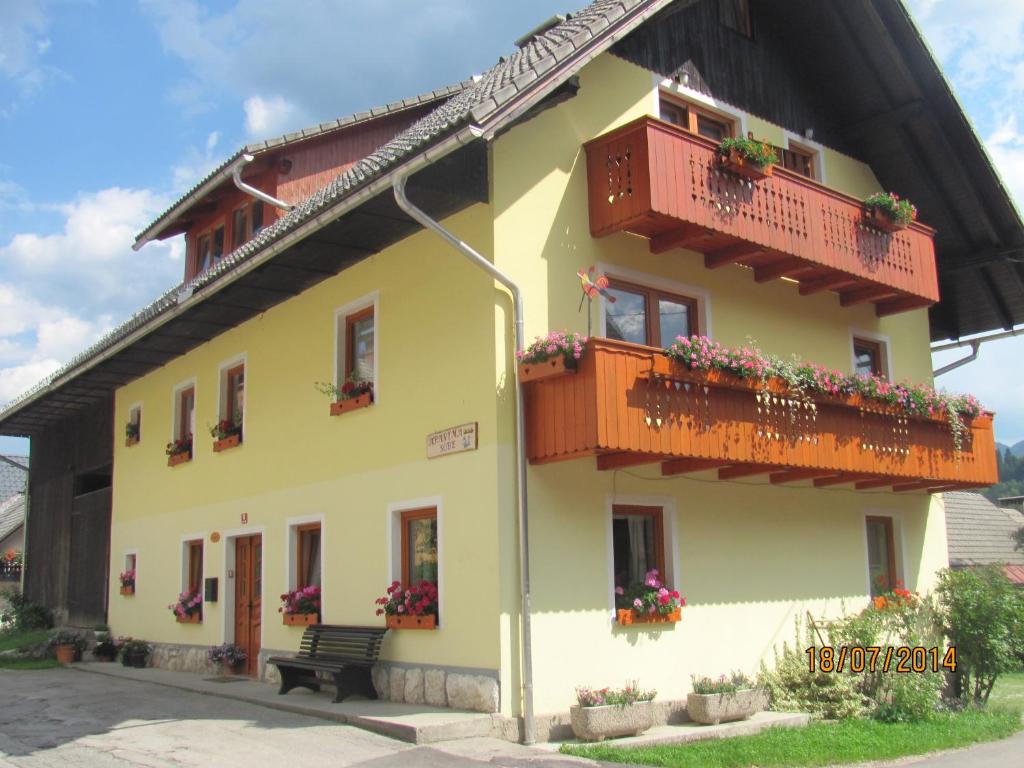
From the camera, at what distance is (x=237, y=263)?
40.6 ft

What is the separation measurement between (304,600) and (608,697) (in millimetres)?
4618

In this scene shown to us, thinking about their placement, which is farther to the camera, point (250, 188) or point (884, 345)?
point (250, 188)

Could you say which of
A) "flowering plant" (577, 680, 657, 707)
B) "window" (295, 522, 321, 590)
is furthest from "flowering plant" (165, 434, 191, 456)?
"flowering plant" (577, 680, 657, 707)

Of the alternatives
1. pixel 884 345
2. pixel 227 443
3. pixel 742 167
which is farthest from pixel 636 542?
→ pixel 227 443

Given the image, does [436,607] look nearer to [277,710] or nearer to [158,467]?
[277,710]

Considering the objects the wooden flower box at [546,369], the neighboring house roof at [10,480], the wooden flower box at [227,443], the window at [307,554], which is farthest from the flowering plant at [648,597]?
the neighboring house roof at [10,480]

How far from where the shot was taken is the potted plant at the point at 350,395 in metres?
12.0

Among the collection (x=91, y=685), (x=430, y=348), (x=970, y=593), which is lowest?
(x=91, y=685)

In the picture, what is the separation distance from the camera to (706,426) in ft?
33.2

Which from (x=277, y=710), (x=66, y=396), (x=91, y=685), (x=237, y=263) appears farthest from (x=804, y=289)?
(x=66, y=396)

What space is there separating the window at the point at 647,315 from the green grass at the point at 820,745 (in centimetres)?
420

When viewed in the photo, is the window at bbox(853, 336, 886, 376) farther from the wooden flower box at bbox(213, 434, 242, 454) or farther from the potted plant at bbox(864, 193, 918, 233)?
the wooden flower box at bbox(213, 434, 242, 454)

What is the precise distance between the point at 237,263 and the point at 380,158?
7.93 feet

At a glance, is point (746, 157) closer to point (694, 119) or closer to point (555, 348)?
point (694, 119)
